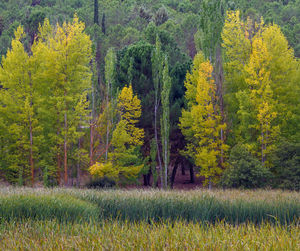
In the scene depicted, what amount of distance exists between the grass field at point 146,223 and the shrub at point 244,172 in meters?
9.48

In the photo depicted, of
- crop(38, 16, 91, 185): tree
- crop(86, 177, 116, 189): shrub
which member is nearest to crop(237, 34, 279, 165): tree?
crop(86, 177, 116, 189): shrub

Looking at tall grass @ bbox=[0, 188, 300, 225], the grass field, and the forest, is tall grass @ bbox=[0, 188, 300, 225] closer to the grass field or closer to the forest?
the grass field

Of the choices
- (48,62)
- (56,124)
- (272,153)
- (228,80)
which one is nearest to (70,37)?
(48,62)

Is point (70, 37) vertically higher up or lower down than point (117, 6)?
lower down

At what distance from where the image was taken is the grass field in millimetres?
5527

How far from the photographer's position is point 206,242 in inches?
214

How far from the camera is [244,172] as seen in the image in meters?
22.4

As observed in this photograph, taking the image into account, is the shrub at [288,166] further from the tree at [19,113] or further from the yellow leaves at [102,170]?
the tree at [19,113]

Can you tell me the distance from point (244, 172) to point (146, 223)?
15.6 meters

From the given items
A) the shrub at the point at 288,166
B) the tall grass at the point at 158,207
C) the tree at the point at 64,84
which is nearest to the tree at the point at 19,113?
the tree at the point at 64,84

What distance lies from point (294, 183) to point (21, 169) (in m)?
17.0

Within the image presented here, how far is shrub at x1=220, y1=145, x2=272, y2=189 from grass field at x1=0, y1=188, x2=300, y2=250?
31.1ft

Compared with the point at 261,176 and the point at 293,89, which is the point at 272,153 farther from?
the point at 293,89

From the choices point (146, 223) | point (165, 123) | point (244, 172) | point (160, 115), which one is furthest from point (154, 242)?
point (160, 115)
